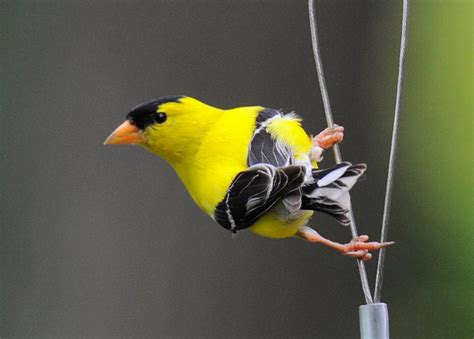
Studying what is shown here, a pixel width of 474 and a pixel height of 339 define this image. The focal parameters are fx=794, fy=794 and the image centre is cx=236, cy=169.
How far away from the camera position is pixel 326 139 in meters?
1.40

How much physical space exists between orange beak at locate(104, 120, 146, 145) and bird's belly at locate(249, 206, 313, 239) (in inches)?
→ 10.0

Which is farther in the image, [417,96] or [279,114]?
[417,96]

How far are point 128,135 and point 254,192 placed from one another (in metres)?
0.26

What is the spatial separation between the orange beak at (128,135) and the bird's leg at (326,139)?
1.00ft

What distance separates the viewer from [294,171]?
4.01 feet

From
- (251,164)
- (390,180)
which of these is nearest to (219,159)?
(251,164)

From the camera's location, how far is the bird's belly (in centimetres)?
131

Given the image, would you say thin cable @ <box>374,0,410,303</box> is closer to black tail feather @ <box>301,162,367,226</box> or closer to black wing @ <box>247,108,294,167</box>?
black tail feather @ <box>301,162,367,226</box>

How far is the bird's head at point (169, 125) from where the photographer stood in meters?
1.39

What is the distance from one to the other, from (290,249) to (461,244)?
839mm

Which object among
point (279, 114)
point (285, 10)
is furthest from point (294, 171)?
point (285, 10)

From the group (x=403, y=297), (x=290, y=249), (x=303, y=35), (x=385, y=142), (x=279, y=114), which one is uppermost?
(x=303, y=35)

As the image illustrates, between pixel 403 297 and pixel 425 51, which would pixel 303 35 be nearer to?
pixel 425 51

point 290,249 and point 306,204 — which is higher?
point 306,204
